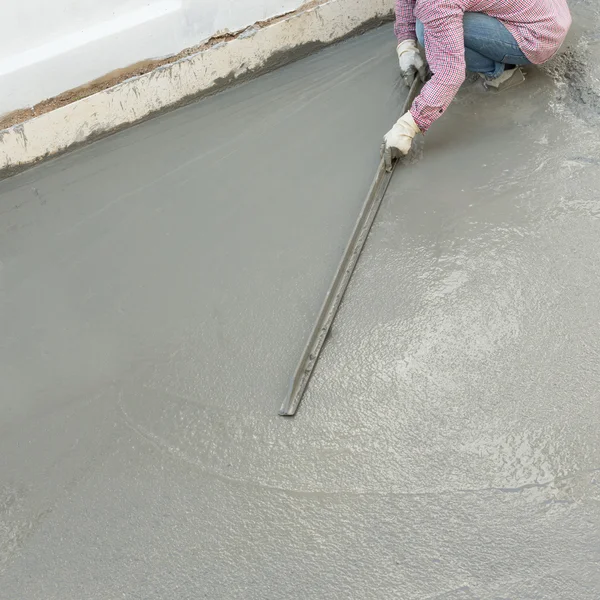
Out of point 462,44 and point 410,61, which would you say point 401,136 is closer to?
point 462,44

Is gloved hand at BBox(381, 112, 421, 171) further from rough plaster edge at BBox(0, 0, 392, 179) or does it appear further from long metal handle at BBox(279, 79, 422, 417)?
rough plaster edge at BBox(0, 0, 392, 179)

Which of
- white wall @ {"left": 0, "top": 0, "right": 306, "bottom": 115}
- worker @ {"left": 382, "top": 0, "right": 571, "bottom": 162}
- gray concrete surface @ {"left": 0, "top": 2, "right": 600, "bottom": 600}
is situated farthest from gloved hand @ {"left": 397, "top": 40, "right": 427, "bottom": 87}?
white wall @ {"left": 0, "top": 0, "right": 306, "bottom": 115}

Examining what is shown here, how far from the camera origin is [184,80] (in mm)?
3111

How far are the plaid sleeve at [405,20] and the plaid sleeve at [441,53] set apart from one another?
1.27 ft

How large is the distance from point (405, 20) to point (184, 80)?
1.03 metres

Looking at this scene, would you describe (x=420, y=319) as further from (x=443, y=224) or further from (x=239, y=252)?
(x=239, y=252)

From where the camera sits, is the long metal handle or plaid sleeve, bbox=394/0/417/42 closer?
the long metal handle

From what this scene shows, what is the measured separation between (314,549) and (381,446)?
352 millimetres

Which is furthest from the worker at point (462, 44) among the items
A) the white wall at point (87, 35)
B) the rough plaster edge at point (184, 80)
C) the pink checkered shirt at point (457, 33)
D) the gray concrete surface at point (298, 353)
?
the white wall at point (87, 35)

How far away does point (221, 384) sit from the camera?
7.04ft

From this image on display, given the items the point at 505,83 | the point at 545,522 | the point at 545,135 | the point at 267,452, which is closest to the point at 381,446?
the point at 267,452

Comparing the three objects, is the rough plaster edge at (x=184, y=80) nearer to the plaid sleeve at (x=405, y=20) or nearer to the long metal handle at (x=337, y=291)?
the plaid sleeve at (x=405, y=20)

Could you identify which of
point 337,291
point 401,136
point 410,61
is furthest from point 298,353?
→ point 410,61

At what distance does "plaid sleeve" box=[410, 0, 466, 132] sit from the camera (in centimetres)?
252
